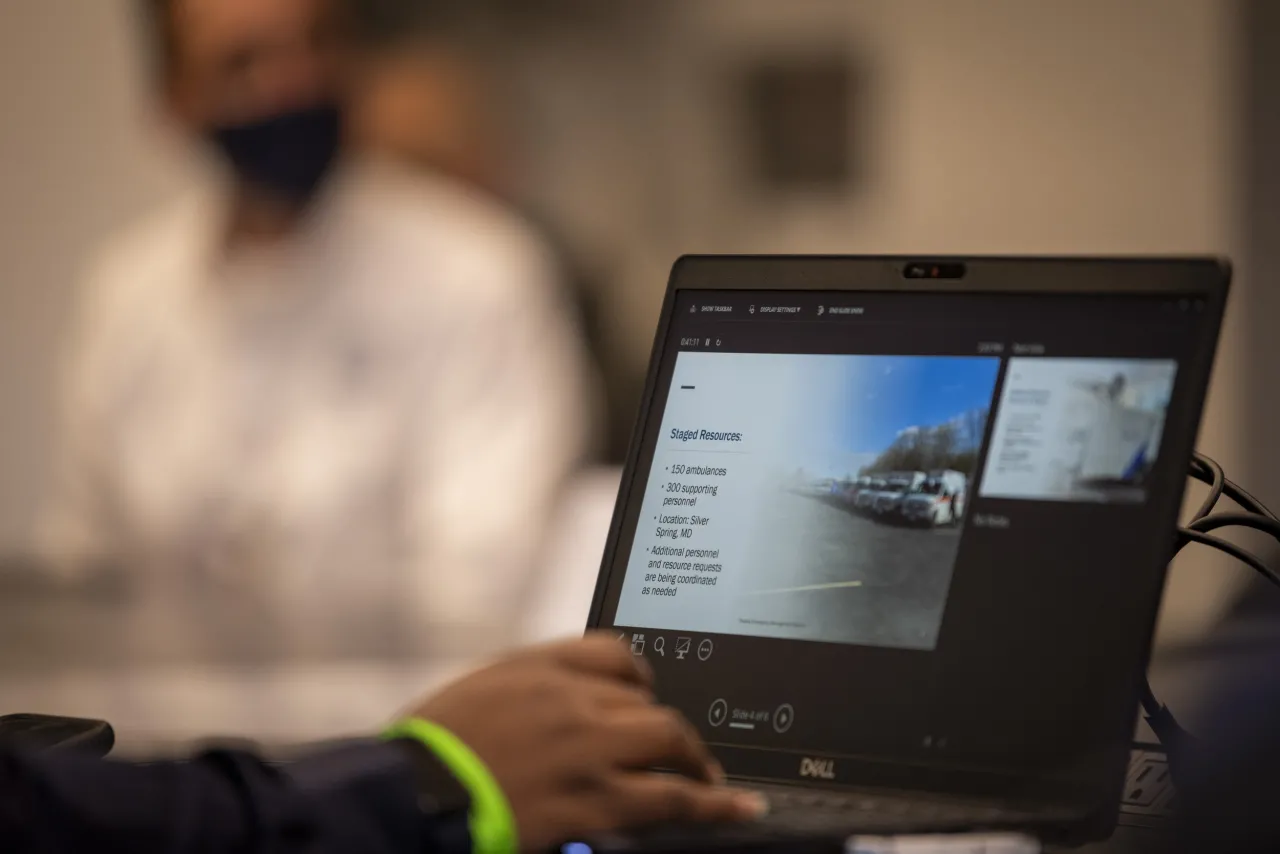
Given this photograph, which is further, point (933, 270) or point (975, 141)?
point (975, 141)

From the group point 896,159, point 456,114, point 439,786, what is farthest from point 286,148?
point 439,786

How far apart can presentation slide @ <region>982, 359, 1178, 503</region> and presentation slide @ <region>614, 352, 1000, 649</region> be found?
0.02 m

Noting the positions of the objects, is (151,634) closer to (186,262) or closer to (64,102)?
(186,262)

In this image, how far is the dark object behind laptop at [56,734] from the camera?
794 mm

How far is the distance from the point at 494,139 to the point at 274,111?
666 millimetres

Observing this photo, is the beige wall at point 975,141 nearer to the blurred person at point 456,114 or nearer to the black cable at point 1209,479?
the blurred person at point 456,114

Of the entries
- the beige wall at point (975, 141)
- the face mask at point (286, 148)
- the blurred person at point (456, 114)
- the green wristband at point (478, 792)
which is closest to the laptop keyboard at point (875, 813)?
the green wristband at point (478, 792)

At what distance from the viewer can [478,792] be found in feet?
2.07

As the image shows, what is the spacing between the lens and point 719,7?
10.9 ft

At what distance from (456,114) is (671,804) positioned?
2836 mm

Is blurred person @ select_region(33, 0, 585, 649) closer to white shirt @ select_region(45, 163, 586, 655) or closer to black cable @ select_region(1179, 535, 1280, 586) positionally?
white shirt @ select_region(45, 163, 586, 655)

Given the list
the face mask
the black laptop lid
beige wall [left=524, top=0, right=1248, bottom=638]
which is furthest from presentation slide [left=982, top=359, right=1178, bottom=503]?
beige wall [left=524, top=0, right=1248, bottom=638]

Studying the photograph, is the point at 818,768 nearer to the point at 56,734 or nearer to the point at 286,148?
the point at 56,734

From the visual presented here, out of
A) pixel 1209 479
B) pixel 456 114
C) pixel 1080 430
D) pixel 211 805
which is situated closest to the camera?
pixel 211 805
